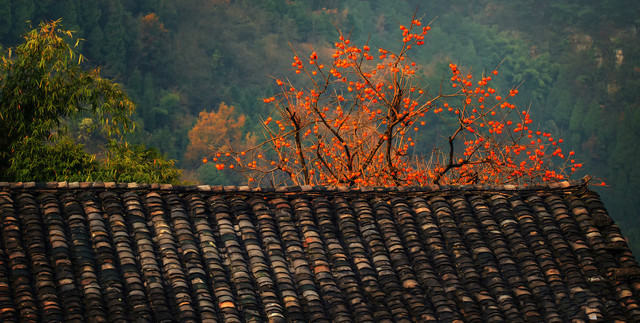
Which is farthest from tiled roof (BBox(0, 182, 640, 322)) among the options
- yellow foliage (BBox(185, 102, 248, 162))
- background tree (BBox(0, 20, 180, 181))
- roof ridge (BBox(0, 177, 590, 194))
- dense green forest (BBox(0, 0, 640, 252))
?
yellow foliage (BBox(185, 102, 248, 162))

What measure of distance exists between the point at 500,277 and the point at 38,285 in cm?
572

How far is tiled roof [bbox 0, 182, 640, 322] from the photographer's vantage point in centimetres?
934

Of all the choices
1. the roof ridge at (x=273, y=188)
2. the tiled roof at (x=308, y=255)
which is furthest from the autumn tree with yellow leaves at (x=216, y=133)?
the tiled roof at (x=308, y=255)

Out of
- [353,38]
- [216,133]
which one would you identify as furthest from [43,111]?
[353,38]

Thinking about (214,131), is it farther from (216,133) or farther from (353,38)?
(353,38)

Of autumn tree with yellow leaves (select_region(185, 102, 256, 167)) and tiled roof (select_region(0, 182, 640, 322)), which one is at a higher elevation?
tiled roof (select_region(0, 182, 640, 322))

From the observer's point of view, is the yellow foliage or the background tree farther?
the yellow foliage

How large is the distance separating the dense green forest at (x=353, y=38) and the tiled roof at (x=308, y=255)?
45076 millimetres

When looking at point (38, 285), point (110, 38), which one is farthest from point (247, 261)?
point (110, 38)

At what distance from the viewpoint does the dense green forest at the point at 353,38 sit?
236 ft

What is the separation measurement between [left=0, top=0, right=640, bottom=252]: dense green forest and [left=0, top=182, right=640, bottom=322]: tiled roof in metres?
45.1

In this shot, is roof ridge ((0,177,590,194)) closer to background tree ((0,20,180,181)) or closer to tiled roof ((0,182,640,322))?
tiled roof ((0,182,640,322))

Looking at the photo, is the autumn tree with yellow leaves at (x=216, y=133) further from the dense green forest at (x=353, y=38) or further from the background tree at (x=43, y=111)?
the background tree at (x=43, y=111)

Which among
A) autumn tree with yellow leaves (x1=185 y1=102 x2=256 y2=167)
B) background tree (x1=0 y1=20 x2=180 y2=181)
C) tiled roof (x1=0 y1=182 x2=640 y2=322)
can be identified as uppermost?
tiled roof (x1=0 y1=182 x2=640 y2=322)
